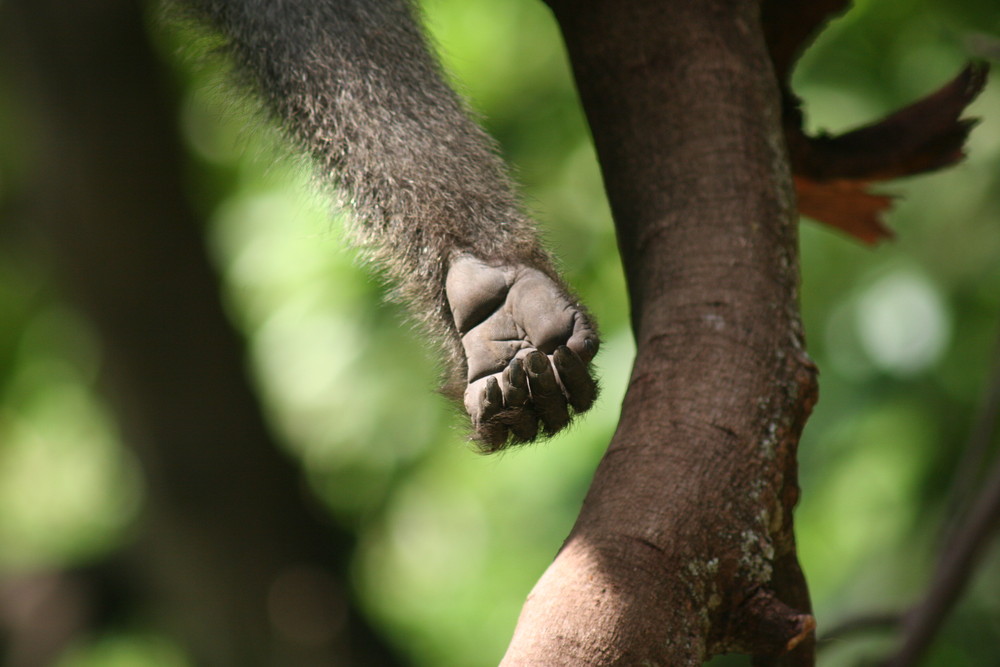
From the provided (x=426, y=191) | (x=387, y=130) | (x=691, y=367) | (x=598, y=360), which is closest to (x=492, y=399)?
(x=691, y=367)

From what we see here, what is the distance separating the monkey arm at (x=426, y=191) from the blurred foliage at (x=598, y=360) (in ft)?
0.39

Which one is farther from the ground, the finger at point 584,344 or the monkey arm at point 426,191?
the monkey arm at point 426,191

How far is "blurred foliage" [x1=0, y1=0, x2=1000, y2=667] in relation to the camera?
242 cm

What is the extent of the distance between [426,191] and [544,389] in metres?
0.38

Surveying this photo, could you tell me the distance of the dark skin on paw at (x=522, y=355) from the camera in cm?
110

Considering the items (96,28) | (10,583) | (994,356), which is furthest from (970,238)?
(10,583)

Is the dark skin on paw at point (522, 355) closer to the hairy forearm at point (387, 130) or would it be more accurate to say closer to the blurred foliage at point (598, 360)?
the hairy forearm at point (387, 130)

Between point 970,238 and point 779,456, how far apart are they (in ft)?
5.00

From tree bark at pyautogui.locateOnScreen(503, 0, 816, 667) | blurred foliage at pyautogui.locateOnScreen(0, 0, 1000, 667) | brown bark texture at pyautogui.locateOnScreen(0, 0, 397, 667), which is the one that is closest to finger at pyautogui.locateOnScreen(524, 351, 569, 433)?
tree bark at pyautogui.locateOnScreen(503, 0, 816, 667)

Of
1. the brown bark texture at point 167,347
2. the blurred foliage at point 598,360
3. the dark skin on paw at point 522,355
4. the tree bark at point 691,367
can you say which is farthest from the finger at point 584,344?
the brown bark texture at point 167,347

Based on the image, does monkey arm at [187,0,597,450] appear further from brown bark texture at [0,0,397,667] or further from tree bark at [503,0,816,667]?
brown bark texture at [0,0,397,667]

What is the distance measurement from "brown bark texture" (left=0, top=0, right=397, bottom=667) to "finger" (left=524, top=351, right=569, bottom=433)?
10.4 feet

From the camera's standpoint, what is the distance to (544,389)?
1.09 meters

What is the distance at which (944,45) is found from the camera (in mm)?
2707
